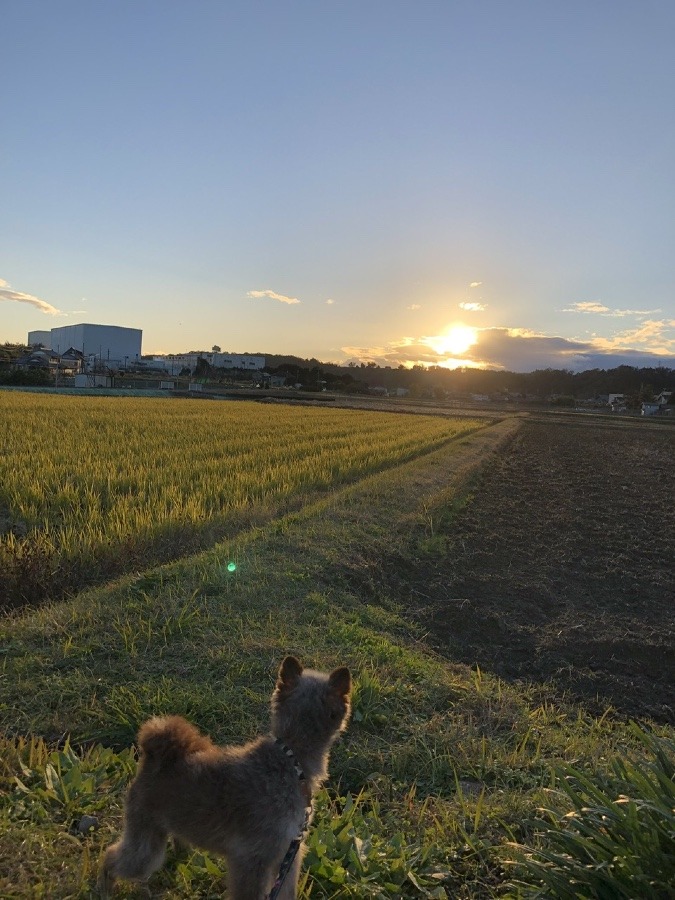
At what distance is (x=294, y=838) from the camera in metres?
1.80

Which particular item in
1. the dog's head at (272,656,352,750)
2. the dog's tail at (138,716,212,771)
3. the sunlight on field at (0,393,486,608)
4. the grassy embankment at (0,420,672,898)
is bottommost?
the grassy embankment at (0,420,672,898)

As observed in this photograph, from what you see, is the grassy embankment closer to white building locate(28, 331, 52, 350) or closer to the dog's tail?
the dog's tail

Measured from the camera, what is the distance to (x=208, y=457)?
12.5 meters

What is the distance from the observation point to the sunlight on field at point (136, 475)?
6.49 m

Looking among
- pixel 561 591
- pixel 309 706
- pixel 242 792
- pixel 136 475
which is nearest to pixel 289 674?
pixel 309 706

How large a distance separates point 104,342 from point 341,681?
97.3m

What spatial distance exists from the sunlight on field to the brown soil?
10.2ft

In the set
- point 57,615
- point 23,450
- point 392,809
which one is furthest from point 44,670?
point 23,450

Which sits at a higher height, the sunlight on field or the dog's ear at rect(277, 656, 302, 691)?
the dog's ear at rect(277, 656, 302, 691)

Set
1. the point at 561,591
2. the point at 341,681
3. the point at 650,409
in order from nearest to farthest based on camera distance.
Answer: the point at 341,681, the point at 561,591, the point at 650,409

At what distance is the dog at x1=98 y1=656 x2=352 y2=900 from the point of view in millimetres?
1752

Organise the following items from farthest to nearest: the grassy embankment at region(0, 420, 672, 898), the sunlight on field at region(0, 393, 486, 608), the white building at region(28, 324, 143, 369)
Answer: the white building at region(28, 324, 143, 369) < the sunlight on field at region(0, 393, 486, 608) < the grassy embankment at region(0, 420, 672, 898)

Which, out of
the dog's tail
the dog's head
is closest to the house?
the dog's head

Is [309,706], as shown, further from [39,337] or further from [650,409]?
[39,337]
